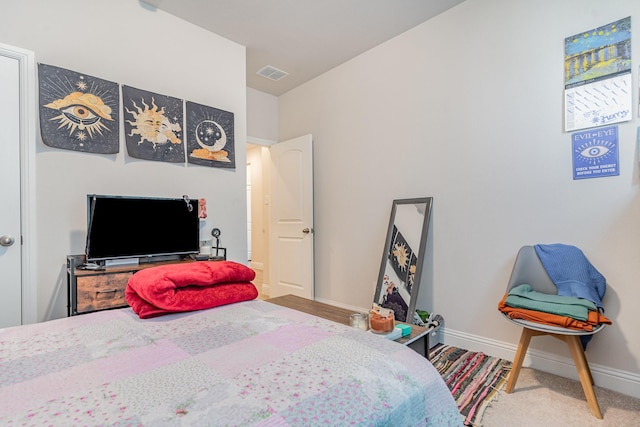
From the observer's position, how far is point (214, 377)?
797 mm

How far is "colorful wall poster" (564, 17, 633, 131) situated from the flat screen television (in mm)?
2941

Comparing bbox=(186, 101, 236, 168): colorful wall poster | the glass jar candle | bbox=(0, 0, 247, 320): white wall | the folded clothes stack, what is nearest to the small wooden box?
bbox=(0, 0, 247, 320): white wall

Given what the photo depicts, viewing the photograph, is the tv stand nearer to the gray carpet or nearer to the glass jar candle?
the glass jar candle

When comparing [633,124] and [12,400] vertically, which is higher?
[633,124]

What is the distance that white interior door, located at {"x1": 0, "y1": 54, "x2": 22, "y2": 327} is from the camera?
2.11 m

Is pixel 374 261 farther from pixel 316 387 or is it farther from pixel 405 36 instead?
pixel 316 387

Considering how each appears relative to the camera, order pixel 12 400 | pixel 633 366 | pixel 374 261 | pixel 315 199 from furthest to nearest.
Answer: pixel 315 199 → pixel 374 261 → pixel 633 366 → pixel 12 400

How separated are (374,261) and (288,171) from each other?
1664mm

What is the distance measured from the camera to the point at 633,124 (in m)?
1.99

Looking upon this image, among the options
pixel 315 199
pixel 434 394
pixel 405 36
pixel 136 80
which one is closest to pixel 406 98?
pixel 405 36

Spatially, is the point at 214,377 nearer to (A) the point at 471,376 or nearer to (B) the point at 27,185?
(A) the point at 471,376

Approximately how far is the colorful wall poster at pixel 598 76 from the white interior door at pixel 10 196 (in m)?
3.69

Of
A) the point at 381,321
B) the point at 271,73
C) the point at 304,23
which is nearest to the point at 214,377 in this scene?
the point at 381,321

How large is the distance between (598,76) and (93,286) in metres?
3.50
